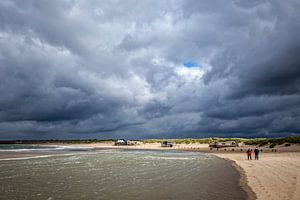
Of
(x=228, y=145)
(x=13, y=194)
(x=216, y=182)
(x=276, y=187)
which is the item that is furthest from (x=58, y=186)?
(x=228, y=145)

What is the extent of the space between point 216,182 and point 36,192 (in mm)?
14158

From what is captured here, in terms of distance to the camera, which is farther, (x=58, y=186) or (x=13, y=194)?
(x=58, y=186)

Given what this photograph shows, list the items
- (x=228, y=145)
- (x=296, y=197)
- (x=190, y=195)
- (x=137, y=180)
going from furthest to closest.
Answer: (x=228, y=145) < (x=137, y=180) < (x=190, y=195) < (x=296, y=197)

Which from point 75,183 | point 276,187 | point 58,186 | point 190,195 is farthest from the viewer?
point 75,183

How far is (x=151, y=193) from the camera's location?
2048 cm

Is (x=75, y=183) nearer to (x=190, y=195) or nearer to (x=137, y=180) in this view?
(x=137, y=180)

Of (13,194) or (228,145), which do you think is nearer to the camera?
(13,194)

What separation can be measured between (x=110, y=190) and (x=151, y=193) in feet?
10.5

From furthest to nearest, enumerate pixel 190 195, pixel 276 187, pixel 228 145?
pixel 228 145, pixel 276 187, pixel 190 195

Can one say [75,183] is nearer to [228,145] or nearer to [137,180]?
[137,180]

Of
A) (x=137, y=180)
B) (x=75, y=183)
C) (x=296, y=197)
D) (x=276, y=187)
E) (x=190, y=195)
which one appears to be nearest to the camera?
(x=296, y=197)

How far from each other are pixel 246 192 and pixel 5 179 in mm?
20687

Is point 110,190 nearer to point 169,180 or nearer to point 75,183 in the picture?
point 75,183

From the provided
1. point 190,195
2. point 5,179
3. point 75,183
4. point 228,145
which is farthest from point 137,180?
point 228,145
